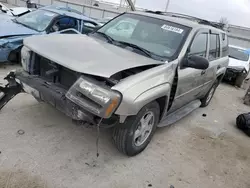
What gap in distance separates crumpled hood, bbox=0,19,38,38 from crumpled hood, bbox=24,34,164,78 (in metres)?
2.47

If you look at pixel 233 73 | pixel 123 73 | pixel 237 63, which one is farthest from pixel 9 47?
pixel 237 63

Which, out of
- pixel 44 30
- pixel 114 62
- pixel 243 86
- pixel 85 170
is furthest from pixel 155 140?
pixel 243 86

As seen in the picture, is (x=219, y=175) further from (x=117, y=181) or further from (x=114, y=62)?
(x=114, y=62)

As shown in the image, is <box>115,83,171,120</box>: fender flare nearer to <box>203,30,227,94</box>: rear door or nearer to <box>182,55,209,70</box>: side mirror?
<box>182,55,209,70</box>: side mirror

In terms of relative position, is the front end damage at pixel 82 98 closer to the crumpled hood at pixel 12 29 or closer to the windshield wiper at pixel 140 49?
the windshield wiper at pixel 140 49

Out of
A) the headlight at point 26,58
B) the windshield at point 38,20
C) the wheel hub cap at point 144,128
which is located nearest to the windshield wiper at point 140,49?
the wheel hub cap at point 144,128

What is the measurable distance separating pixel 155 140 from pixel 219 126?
1931 millimetres

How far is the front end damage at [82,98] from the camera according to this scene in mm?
2473

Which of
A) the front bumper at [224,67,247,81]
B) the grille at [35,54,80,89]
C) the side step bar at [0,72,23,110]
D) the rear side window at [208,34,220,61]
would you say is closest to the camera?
the grille at [35,54,80,89]

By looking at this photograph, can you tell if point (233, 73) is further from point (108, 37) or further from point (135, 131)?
point (135, 131)

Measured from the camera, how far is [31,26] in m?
6.13

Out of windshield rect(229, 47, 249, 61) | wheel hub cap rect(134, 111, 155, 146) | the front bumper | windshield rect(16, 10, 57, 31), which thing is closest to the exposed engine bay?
wheel hub cap rect(134, 111, 155, 146)

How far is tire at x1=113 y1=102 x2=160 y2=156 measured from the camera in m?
2.93

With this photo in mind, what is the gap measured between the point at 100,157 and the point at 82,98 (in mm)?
986
